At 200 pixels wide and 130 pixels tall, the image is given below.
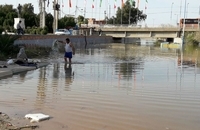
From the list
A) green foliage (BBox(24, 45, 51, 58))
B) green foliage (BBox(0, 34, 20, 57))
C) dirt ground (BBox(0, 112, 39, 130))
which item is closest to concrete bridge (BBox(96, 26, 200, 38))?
green foliage (BBox(24, 45, 51, 58))

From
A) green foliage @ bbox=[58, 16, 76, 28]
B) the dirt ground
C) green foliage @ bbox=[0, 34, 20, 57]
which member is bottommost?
the dirt ground

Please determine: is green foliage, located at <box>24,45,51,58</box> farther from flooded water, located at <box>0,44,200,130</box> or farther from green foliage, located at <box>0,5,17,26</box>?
green foliage, located at <box>0,5,17,26</box>

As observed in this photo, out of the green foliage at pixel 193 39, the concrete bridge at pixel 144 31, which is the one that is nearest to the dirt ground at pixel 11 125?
the green foliage at pixel 193 39

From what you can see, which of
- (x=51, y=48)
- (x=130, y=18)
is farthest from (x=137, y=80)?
(x=130, y=18)

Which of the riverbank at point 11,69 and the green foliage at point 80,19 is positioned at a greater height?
the green foliage at point 80,19

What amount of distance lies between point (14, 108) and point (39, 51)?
749 inches

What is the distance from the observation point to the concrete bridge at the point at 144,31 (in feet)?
254

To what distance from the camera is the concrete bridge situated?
7755 centimetres

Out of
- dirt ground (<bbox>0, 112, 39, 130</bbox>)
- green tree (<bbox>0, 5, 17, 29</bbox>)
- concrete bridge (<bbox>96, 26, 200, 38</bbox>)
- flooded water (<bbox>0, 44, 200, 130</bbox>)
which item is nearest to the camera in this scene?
dirt ground (<bbox>0, 112, 39, 130</bbox>)

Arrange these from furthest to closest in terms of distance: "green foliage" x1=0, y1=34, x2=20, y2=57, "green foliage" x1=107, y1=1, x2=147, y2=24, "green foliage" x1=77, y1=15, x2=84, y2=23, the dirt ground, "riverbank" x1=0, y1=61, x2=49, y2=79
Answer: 1. "green foliage" x1=107, y1=1, x2=147, y2=24
2. "green foliage" x1=77, y1=15, x2=84, y2=23
3. "green foliage" x1=0, y1=34, x2=20, y2=57
4. "riverbank" x1=0, y1=61, x2=49, y2=79
5. the dirt ground

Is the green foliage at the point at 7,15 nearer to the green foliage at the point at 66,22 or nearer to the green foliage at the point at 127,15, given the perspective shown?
the green foliage at the point at 66,22

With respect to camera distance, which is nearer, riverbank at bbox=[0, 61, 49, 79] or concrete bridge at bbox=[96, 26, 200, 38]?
riverbank at bbox=[0, 61, 49, 79]

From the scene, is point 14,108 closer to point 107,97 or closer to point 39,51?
point 107,97

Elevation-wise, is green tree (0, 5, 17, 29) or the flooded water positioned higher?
green tree (0, 5, 17, 29)
